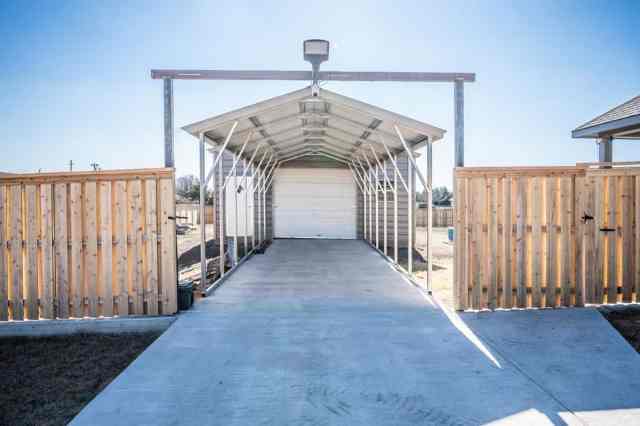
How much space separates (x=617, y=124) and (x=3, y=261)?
7646 millimetres

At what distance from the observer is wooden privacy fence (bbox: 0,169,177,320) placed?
4512 mm

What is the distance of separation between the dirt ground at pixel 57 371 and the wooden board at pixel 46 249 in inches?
15.0

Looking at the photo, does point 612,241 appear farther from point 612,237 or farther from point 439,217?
point 439,217

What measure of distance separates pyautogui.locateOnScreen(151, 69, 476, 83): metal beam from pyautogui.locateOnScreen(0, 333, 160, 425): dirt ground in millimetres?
3106

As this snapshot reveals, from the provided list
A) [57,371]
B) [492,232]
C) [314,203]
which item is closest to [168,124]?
[57,371]

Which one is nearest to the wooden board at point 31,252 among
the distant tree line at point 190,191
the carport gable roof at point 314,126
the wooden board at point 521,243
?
the carport gable roof at point 314,126

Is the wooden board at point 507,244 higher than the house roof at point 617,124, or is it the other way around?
the house roof at point 617,124

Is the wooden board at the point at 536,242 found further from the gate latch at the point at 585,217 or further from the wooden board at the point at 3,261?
the wooden board at the point at 3,261

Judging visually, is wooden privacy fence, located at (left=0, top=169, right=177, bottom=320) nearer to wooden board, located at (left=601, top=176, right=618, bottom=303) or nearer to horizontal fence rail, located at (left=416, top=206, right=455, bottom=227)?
wooden board, located at (left=601, top=176, right=618, bottom=303)

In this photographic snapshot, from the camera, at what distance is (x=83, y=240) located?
454 centimetres

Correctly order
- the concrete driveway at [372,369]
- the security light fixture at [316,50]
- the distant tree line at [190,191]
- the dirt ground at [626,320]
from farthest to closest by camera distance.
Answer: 1. the distant tree line at [190,191]
2. the security light fixture at [316,50]
3. the dirt ground at [626,320]
4. the concrete driveway at [372,369]

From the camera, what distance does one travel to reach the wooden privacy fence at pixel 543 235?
471 cm

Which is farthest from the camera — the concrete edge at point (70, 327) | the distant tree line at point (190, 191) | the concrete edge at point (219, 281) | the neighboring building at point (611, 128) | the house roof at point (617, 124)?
the distant tree line at point (190, 191)

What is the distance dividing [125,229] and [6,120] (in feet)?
39.9
